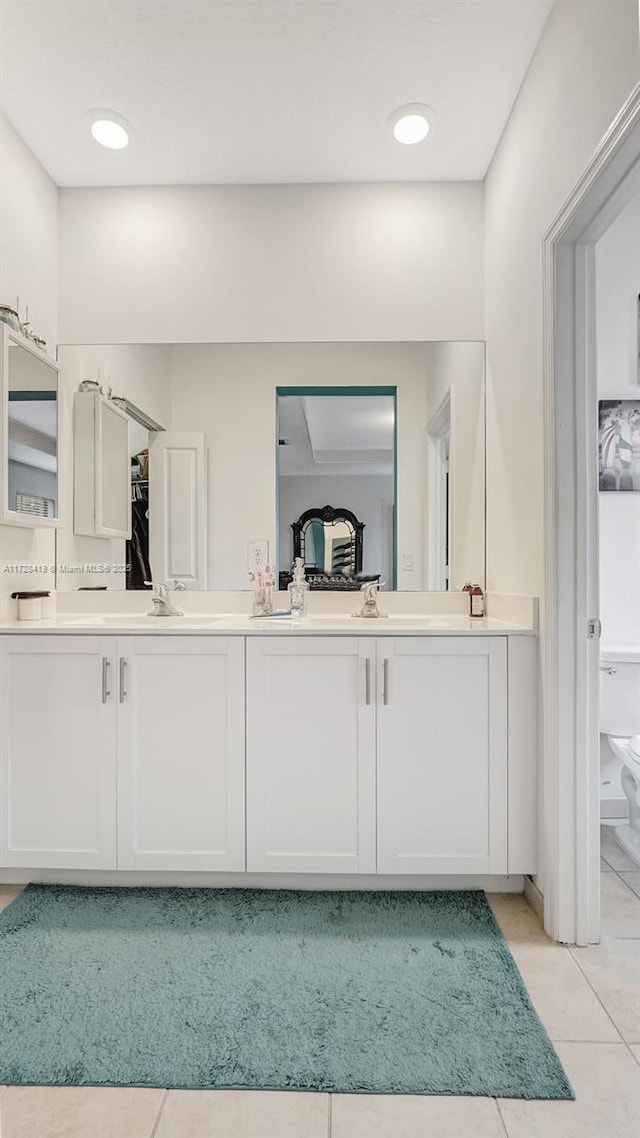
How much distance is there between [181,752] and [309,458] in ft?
4.09

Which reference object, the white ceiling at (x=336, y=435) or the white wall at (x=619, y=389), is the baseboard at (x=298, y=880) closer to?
the white wall at (x=619, y=389)

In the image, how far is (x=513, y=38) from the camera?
191 cm

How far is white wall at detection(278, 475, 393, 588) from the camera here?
2600mm

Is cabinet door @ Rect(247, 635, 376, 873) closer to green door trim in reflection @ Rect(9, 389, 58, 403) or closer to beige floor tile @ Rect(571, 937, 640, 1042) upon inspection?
beige floor tile @ Rect(571, 937, 640, 1042)

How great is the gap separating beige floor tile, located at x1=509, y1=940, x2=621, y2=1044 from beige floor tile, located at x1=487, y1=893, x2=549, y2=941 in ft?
0.14

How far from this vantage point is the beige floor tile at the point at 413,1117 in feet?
3.99

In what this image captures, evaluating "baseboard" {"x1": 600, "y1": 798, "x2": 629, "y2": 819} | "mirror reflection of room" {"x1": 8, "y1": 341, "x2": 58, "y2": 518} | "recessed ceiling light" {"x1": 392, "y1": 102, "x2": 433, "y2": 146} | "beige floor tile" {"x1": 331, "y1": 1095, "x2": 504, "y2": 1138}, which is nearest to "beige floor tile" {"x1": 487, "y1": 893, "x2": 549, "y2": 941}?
"beige floor tile" {"x1": 331, "y1": 1095, "x2": 504, "y2": 1138}

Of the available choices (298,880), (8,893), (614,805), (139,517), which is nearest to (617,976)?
(298,880)

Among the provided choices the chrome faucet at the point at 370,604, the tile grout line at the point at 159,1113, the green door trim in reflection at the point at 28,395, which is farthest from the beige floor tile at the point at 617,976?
the green door trim in reflection at the point at 28,395

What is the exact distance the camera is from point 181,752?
2047mm

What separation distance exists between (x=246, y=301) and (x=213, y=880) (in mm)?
2170

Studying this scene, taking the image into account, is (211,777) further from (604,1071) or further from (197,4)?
(197,4)

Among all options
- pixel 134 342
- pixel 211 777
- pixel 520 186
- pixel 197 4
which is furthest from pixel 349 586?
pixel 197 4

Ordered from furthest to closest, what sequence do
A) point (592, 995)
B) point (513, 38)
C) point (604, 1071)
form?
1. point (513, 38)
2. point (592, 995)
3. point (604, 1071)
